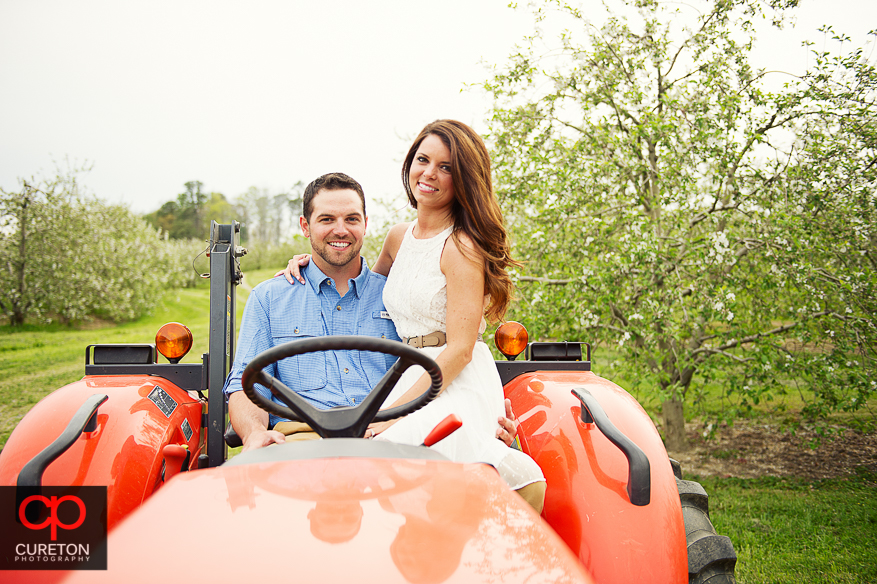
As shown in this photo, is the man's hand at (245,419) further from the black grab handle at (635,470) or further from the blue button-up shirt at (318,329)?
the black grab handle at (635,470)

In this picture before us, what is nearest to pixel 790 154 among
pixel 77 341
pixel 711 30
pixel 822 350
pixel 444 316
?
pixel 711 30

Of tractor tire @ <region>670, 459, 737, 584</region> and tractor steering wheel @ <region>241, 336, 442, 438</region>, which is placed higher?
tractor steering wheel @ <region>241, 336, 442, 438</region>

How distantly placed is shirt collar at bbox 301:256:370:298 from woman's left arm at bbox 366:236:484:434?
0.49m

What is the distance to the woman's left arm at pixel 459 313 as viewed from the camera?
1982 mm

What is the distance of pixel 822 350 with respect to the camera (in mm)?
3859

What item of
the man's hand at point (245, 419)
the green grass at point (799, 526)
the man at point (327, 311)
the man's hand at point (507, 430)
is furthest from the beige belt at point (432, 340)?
the green grass at point (799, 526)

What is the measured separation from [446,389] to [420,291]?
395mm

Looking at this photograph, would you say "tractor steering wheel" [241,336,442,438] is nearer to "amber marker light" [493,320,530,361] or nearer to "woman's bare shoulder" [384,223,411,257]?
"amber marker light" [493,320,530,361]

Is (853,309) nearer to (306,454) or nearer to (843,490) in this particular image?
(843,490)

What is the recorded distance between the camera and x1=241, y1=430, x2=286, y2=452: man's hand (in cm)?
175

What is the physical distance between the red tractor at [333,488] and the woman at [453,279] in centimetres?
22

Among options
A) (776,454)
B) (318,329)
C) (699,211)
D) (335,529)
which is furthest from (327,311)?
(776,454)

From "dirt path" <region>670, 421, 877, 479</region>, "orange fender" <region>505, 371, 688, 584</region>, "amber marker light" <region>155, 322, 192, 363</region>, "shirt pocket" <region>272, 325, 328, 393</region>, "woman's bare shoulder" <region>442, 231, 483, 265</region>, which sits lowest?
"dirt path" <region>670, 421, 877, 479</region>

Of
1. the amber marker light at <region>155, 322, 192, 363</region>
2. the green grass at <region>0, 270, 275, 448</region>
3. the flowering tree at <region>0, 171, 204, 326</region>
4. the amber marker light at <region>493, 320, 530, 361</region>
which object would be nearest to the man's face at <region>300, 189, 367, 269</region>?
the amber marker light at <region>155, 322, 192, 363</region>
